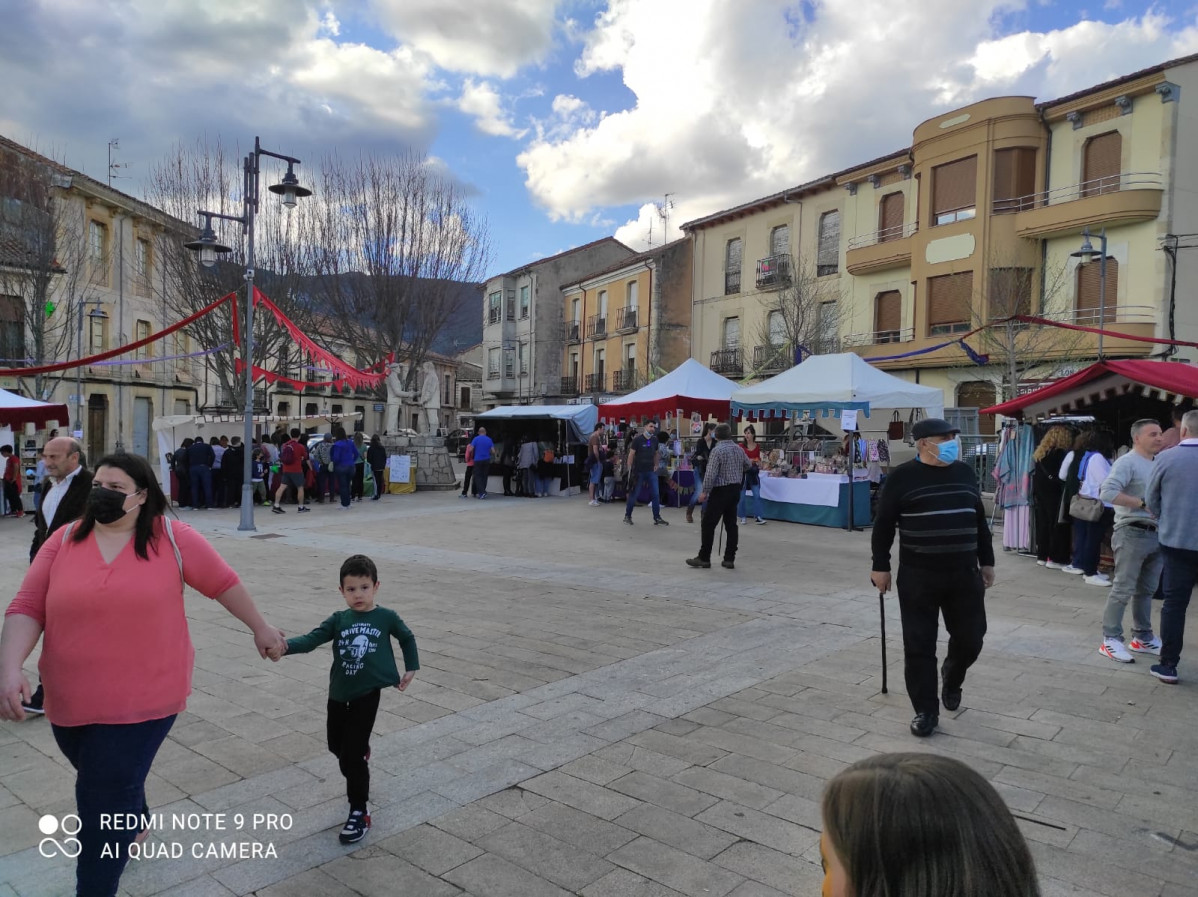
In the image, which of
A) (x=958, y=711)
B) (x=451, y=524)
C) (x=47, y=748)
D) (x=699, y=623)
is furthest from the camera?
(x=451, y=524)

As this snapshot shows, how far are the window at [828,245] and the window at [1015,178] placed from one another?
654 cm

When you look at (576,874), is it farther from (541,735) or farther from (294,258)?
(294,258)

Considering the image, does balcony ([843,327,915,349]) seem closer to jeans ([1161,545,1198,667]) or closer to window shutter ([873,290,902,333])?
window shutter ([873,290,902,333])

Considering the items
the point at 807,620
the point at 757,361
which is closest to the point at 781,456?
the point at 807,620

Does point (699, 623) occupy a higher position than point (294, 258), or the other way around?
point (294, 258)

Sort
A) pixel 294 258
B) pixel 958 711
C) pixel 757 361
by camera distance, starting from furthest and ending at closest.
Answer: pixel 757 361, pixel 294 258, pixel 958 711

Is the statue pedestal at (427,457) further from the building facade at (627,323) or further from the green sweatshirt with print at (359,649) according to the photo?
the green sweatshirt with print at (359,649)

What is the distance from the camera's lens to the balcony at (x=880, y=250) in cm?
2728

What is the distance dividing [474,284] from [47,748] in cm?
2495

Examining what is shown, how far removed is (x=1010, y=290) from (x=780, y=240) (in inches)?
422

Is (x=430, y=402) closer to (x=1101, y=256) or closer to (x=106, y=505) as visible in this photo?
(x=1101, y=256)

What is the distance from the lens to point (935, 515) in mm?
4414

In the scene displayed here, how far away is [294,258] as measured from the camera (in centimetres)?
2677

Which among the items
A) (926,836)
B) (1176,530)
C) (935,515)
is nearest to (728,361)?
(1176,530)
